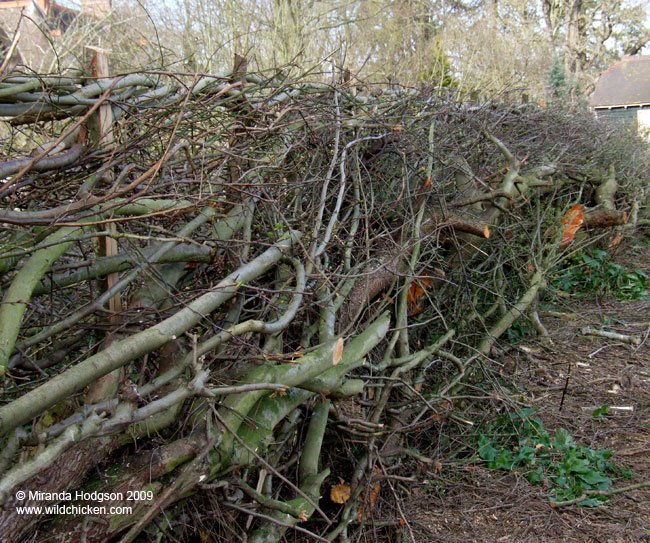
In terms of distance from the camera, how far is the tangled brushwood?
2.45 m

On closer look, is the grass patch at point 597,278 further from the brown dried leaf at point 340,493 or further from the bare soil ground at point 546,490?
the brown dried leaf at point 340,493

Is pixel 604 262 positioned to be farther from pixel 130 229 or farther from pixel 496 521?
pixel 130 229

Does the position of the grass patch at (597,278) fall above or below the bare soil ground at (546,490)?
above

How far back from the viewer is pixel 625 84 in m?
29.6

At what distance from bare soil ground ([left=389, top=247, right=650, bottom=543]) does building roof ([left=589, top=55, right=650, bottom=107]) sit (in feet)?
88.5

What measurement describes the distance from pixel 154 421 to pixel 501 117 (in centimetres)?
535

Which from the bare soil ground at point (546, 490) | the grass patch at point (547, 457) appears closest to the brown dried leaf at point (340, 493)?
the bare soil ground at point (546, 490)

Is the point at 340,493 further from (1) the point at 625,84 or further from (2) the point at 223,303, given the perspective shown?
(1) the point at 625,84

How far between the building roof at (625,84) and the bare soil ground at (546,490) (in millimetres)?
26985

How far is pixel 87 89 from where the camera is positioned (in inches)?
118

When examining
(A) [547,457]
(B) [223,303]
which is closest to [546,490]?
(A) [547,457]

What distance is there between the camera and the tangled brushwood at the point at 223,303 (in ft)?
8.02

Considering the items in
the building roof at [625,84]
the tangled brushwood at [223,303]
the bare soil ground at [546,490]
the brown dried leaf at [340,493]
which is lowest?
the bare soil ground at [546,490]

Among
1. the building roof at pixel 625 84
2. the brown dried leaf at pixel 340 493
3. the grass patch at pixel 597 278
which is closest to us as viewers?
the brown dried leaf at pixel 340 493
